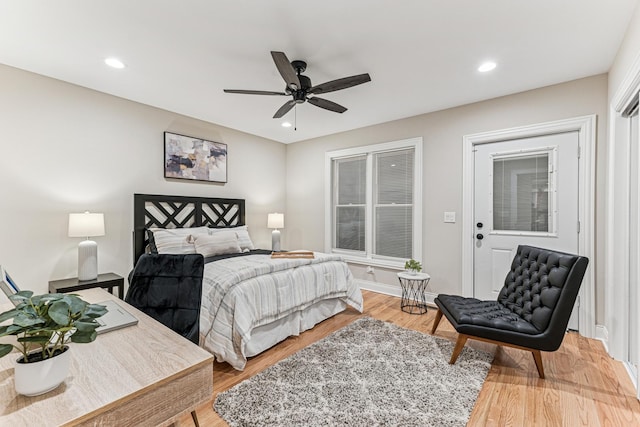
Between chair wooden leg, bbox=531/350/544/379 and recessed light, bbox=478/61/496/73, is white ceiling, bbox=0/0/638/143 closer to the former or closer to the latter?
recessed light, bbox=478/61/496/73

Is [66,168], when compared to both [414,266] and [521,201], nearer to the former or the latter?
[414,266]

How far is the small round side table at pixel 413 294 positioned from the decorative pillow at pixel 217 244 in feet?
7.03

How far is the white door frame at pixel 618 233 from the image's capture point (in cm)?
236

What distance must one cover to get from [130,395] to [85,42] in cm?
282

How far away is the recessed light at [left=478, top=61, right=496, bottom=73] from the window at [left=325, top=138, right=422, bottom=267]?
50.7 inches

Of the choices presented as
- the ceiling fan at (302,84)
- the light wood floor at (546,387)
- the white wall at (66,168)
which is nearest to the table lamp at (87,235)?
the white wall at (66,168)

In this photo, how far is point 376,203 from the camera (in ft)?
14.8

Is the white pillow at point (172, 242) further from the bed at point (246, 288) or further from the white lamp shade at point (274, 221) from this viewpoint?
the white lamp shade at point (274, 221)

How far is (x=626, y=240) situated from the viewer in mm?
2371

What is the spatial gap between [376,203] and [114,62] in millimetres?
3558

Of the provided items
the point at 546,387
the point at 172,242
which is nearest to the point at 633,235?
the point at 546,387

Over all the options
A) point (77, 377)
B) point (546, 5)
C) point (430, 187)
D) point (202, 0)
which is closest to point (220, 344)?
point (77, 377)

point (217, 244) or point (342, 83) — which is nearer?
point (342, 83)

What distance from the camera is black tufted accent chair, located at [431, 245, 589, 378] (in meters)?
2.06
